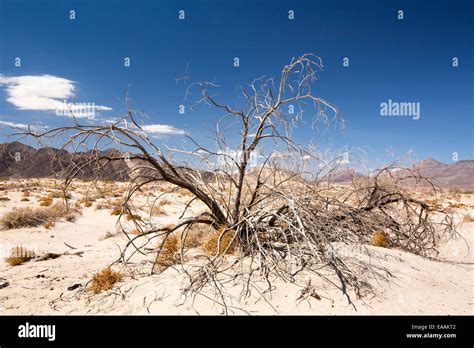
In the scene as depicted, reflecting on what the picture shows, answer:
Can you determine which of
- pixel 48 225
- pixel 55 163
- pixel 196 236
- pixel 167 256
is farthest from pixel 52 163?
pixel 48 225

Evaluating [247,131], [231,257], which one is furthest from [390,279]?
[247,131]

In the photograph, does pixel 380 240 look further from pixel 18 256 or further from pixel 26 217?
pixel 26 217

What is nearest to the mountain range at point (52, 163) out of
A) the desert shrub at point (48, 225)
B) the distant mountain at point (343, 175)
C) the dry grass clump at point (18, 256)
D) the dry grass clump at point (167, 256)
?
the dry grass clump at point (167, 256)

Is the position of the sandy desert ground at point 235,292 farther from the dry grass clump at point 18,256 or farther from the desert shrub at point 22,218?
the desert shrub at point 22,218

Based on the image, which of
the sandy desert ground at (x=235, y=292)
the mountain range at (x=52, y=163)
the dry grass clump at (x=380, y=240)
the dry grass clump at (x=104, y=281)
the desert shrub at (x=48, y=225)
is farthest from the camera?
the desert shrub at (x=48, y=225)

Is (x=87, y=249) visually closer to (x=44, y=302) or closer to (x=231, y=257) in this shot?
(x=44, y=302)
